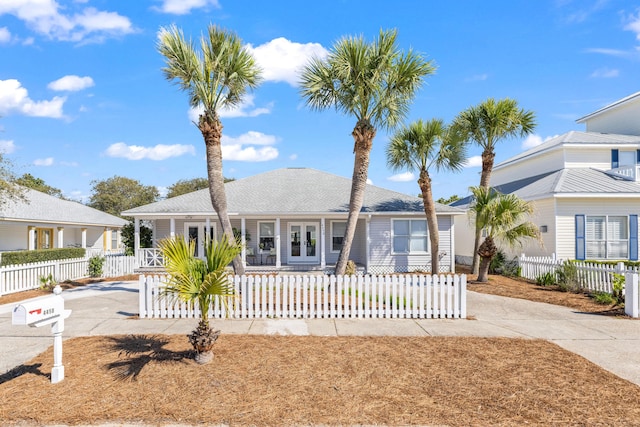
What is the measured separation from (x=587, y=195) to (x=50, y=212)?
32.6 m

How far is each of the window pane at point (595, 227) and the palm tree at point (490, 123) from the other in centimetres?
534

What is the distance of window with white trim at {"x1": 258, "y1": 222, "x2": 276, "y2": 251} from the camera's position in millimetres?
20516

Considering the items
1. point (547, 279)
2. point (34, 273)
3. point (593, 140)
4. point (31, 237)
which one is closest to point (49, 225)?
point (31, 237)

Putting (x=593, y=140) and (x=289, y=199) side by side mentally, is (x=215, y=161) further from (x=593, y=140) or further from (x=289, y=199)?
(x=593, y=140)

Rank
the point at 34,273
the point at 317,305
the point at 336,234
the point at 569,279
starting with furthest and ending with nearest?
the point at 336,234
the point at 34,273
the point at 569,279
the point at 317,305

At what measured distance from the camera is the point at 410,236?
1962 cm

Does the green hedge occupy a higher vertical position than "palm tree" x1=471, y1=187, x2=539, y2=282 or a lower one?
lower

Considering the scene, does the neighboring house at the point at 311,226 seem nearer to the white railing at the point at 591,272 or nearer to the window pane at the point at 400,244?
the window pane at the point at 400,244

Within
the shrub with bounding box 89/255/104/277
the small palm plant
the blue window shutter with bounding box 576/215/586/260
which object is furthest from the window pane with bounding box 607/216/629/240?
the shrub with bounding box 89/255/104/277

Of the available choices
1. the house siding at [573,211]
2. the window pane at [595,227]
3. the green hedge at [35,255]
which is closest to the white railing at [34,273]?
the green hedge at [35,255]

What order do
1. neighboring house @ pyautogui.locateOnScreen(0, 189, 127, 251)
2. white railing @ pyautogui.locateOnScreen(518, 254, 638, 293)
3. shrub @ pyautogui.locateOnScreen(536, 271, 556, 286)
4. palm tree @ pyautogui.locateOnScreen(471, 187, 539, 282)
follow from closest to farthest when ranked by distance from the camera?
white railing @ pyautogui.locateOnScreen(518, 254, 638, 293) < shrub @ pyautogui.locateOnScreen(536, 271, 556, 286) < palm tree @ pyautogui.locateOnScreen(471, 187, 539, 282) < neighboring house @ pyautogui.locateOnScreen(0, 189, 127, 251)

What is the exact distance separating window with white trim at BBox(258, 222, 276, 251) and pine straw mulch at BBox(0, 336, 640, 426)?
1341cm

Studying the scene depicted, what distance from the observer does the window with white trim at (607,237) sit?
18234 millimetres

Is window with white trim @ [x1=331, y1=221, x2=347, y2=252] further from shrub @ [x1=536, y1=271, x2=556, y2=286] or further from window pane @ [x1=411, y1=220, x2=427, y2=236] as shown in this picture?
shrub @ [x1=536, y1=271, x2=556, y2=286]
